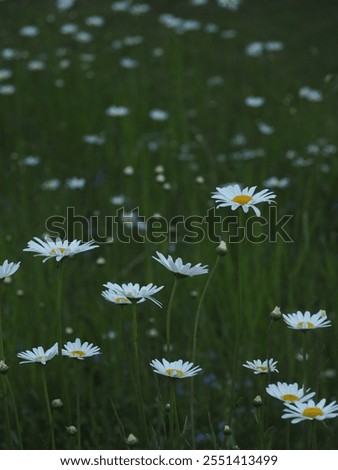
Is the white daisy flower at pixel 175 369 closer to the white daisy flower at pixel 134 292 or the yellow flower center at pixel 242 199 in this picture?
the white daisy flower at pixel 134 292

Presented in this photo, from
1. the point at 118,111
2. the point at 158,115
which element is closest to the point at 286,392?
the point at 118,111

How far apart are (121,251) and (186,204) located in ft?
1.97

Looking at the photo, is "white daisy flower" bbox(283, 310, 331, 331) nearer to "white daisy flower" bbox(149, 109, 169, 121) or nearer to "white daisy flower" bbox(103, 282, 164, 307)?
"white daisy flower" bbox(103, 282, 164, 307)

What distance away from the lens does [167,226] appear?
309cm

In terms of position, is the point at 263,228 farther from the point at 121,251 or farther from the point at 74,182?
the point at 74,182

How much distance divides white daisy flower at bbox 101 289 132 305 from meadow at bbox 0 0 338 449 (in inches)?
1.1

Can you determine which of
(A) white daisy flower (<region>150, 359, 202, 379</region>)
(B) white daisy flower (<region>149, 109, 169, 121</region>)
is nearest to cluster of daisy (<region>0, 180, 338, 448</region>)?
(A) white daisy flower (<region>150, 359, 202, 379</region>)

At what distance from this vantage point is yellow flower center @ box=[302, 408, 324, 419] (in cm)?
147

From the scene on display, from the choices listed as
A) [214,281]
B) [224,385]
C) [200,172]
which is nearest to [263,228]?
[214,281]

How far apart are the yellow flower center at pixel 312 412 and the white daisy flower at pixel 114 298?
0.42 metres

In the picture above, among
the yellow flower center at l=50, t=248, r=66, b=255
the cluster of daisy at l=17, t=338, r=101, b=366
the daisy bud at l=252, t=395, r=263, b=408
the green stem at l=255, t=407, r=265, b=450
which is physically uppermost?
the yellow flower center at l=50, t=248, r=66, b=255

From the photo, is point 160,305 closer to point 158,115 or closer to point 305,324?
point 305,324

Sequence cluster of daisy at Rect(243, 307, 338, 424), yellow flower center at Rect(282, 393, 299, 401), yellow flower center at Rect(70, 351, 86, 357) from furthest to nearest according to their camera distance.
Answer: yellow flower center at Rect(70, 351, 86, 357) < yellow flower center at Rect(282, 393, 299, 401) < cluster of daisy at Rect(243, 307, 338, 424)

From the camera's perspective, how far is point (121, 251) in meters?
3.29
